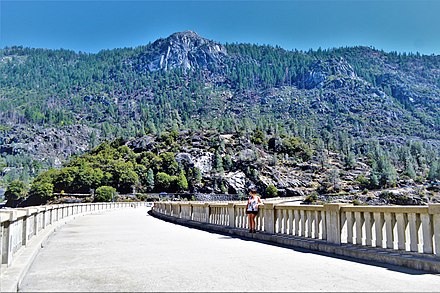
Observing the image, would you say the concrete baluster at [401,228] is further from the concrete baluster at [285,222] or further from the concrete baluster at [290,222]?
the concrete baluster at [285,222]

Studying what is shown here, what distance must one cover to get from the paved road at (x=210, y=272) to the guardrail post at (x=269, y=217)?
7.82ft

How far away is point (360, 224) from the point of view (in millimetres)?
11281

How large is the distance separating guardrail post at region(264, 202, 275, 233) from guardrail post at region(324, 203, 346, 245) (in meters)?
3.44

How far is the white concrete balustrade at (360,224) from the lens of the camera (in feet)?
30.8

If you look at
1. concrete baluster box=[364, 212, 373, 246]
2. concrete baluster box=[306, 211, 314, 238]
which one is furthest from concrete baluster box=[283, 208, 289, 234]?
concrete baluster box=[364, 212, 373, 246]

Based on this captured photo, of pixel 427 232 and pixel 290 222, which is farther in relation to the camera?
pixel 290 222

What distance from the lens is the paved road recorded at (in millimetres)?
7773

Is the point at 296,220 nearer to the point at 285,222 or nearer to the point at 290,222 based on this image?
the point at 290,222

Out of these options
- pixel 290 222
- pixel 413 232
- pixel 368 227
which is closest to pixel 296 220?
pixel 290 222

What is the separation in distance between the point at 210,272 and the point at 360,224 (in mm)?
4373

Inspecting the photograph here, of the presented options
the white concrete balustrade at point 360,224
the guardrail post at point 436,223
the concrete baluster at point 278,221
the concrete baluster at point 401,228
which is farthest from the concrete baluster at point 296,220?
the guardrail post at point 436,223

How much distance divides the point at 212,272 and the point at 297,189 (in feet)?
492

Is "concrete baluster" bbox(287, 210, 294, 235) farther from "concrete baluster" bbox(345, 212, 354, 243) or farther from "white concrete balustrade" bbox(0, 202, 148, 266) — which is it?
"white concrete balustrade" bbox(0, 202, 148, 266)

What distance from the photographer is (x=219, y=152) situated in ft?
591
